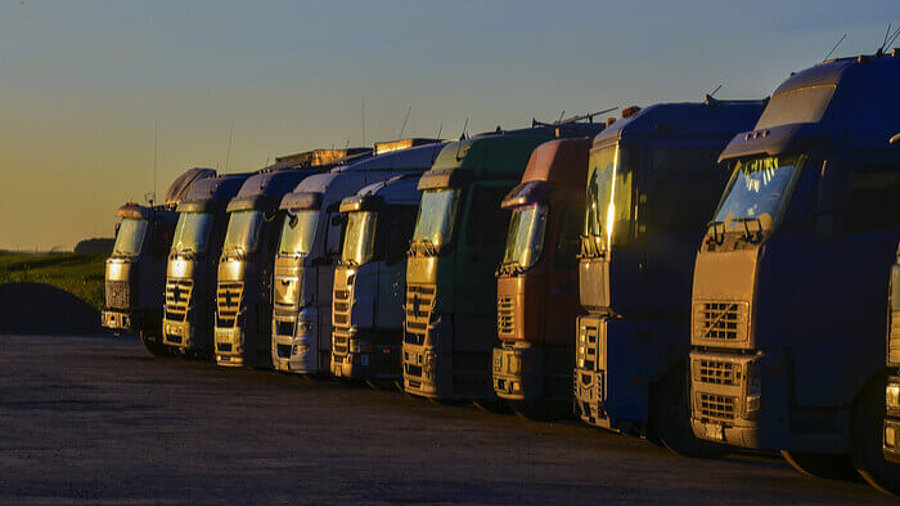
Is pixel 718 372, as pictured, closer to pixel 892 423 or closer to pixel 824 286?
pixel 824 286

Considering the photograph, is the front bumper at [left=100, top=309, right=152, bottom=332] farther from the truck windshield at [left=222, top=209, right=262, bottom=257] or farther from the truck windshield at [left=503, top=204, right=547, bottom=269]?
the truck windshield at [left=503, top=204, right=547, bottom=269]

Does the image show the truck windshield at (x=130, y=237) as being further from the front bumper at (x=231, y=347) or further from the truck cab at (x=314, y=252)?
the truck cab at (x=314, y=252)

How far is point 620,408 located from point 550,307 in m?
2.69

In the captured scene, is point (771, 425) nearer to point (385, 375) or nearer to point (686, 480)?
point (686, 480)

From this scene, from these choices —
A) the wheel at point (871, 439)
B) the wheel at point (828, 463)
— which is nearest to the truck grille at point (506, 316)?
the wheel at point (828, 463)

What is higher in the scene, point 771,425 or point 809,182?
point 809,182

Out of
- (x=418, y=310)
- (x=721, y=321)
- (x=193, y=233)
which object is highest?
(x=193, y=233)

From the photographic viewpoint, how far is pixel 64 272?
117m

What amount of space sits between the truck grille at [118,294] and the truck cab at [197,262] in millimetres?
3700

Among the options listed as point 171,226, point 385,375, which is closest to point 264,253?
point 385,375

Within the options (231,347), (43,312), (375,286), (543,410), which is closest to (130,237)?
(231,347)

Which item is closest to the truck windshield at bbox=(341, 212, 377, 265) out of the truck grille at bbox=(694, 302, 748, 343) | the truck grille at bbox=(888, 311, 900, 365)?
the truck grille at bbox=(694, 302, 748, 343)

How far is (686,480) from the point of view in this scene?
50.5ft

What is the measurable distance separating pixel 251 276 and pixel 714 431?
16.4 meters
